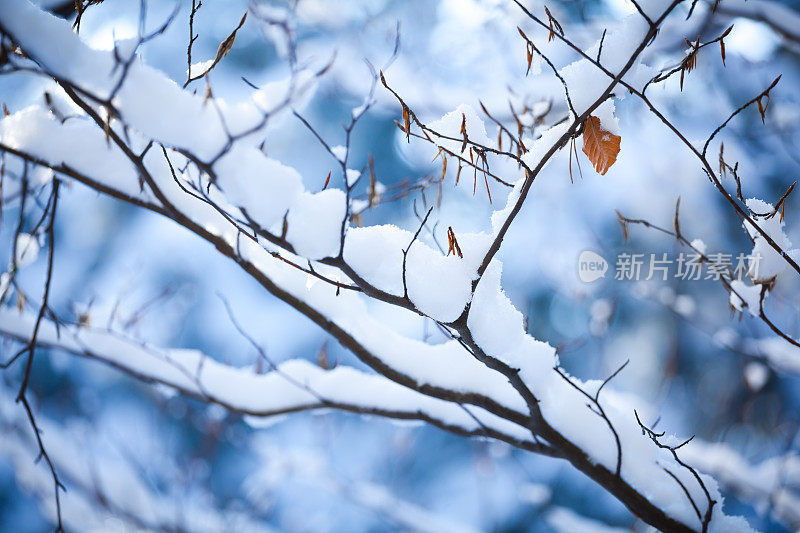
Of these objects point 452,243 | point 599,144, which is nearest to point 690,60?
point 599,144

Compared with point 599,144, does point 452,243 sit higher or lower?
lower

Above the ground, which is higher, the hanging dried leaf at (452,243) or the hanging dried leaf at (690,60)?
the hanging dried leaf at (690,60)

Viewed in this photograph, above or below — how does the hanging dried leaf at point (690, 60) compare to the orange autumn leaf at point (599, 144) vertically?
above

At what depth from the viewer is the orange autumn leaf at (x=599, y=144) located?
3.16 ft

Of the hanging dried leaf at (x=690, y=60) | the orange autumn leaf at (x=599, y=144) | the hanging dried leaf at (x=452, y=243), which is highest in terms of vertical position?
the hanging dried leaf at (x=690, y=60)

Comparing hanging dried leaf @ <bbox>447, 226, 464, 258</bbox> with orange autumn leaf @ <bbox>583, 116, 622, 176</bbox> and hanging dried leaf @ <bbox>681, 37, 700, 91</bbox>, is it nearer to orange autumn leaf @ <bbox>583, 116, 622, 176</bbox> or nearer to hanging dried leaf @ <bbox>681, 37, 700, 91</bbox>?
orange autumn leaf @ <bbox>583, 116, 622, 176</bbox>

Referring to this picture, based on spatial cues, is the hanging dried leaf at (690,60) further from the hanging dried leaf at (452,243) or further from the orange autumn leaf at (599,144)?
the hanging dried leaf at (452,243)

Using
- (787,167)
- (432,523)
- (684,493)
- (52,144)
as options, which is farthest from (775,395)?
(52,144)

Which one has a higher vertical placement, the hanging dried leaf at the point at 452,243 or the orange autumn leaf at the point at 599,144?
the orange autumn leaf at the point at 599,144

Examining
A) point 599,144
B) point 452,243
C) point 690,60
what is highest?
point 690,60

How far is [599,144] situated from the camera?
0.98 metres

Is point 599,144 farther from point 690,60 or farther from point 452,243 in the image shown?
point 452,243

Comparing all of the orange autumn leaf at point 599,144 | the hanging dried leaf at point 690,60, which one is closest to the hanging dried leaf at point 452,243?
the orange autumn leaf at point 599,144

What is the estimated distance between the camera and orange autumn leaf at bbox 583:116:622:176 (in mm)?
963
